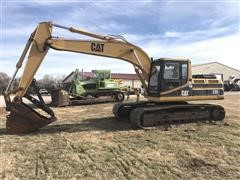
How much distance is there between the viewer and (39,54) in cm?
1142

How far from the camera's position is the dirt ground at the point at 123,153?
24.2 ft

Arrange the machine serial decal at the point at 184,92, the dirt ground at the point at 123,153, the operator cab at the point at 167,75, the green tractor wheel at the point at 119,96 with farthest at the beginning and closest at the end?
the green tractor wheel at the point at 119,96
the machine serial decal at the point at 184,92
the operator cab at the point at 167,75
the dirt ground at the point at 123,153

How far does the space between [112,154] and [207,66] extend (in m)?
67.8

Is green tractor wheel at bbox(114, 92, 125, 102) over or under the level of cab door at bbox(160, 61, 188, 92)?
under

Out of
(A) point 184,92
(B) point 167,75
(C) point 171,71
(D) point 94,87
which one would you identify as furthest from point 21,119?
(D) point 94,87

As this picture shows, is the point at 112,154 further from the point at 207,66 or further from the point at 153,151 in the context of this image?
the point at 207,66

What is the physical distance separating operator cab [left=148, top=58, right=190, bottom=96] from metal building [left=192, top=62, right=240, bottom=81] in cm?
5938

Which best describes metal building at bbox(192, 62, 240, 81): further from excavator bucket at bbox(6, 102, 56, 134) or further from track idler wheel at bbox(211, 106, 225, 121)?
excavator bucket at bbox(6, 102, 56, 134)

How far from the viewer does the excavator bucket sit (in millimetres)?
10963

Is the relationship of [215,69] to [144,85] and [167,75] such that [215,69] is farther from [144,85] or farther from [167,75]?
[167,75]

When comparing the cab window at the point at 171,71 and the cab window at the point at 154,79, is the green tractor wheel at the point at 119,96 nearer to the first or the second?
the cab window at the point at 154,79

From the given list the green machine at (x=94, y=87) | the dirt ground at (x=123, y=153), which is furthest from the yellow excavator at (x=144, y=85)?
the green machine at (x=94, y=87)

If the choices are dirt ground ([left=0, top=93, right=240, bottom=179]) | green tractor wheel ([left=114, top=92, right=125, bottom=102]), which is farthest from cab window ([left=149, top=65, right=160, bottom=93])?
green tractor wheel ([left=114, top=92, right=125, bottom=102])

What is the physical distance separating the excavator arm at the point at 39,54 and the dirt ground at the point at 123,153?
1.52 ft
